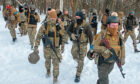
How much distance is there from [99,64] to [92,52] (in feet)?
1.22

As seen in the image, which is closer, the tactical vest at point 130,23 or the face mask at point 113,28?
the face mask at point 113,28

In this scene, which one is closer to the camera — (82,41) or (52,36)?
(52,36)

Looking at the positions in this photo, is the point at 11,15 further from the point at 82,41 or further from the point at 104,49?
the point at 104,49

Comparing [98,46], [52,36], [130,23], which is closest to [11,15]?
[52,36]

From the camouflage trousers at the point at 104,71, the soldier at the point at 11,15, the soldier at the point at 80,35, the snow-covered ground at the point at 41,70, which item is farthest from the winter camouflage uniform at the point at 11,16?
the camouflage trousers at the point at 104,71

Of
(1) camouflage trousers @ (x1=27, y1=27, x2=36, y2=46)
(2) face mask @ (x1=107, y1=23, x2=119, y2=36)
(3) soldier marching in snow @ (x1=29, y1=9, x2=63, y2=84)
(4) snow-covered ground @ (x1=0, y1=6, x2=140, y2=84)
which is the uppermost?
(2) face mask @ (x1=107, y1=23, x2=119, y2=36)

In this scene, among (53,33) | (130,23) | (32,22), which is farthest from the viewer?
(32,22)

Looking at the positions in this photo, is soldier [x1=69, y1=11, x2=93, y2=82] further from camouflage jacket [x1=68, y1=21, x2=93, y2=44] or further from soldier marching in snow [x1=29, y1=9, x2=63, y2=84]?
soldier marching in snow [x1=29, y1=9, x2=63, y2=84]

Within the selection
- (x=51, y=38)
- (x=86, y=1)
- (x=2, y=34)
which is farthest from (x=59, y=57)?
(x=86, y=1)

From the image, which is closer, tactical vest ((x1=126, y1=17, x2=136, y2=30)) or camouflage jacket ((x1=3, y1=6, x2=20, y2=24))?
tactical vest ((x1=126, y1=17, x2=136, y2=30))

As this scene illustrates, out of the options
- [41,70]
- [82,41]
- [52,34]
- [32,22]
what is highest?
[52,34]

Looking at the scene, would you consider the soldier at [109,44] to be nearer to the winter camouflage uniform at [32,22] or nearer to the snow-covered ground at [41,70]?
the snow-covered ground at [41,70]

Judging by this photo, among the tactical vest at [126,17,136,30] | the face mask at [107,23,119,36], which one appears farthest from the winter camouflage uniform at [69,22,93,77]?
the tactical vest at [126,17,136,30]

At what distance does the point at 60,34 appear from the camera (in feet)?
13.6
